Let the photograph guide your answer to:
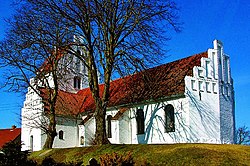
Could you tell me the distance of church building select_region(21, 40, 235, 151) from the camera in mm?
28734

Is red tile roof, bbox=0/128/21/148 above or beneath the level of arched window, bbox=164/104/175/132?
beneath

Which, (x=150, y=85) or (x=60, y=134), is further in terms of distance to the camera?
(x=60, y=134)

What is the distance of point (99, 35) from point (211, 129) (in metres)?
10.4

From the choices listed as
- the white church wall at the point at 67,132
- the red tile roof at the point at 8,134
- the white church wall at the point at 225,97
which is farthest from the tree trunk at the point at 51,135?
the red tile roof at the point at 8,134

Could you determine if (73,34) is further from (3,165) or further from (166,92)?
(3,165)

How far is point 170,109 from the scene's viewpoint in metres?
30.2

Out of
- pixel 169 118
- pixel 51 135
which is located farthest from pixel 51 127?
pixel 169 118

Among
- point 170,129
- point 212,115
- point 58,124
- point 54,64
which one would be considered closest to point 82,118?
point 58,124

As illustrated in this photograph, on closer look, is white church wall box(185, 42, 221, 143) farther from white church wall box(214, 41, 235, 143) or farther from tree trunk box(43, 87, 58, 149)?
tree trunk box(43, 87, 58, 149)

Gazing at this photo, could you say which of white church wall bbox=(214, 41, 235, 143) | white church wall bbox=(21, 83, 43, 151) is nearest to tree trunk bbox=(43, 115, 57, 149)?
white church wall bbox=(21, 83, 43, 151)

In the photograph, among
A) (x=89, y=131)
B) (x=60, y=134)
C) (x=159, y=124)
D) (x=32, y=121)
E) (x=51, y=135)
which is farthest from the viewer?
(x=32, y=121)

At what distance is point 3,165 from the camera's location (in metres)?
14.9

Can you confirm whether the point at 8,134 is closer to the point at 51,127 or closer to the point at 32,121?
the point at 32,121

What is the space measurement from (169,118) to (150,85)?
9.62ft
